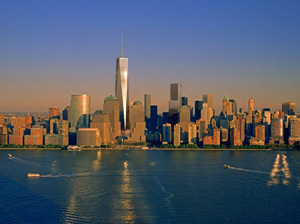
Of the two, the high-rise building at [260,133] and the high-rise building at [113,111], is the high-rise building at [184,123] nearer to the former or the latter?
the high-rise building at [260,133]

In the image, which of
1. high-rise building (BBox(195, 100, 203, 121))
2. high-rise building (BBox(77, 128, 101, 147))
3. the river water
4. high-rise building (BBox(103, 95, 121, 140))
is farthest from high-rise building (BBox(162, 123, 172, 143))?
the river water

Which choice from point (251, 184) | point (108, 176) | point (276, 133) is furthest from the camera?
point (276, 133)

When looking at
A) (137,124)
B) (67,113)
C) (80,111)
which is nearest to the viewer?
(137,124)

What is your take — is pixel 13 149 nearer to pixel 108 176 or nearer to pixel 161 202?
pixel 108 176

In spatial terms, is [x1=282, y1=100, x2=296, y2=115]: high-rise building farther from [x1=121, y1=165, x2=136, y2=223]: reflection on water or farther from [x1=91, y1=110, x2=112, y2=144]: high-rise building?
[x1=121, y1=165, x2=136, y2=223]: reflection on water

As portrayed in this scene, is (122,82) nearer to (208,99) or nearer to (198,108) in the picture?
(198,108)

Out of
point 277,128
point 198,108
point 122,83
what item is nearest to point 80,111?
point 122,83

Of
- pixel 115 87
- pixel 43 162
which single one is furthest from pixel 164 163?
pixel 115 87
